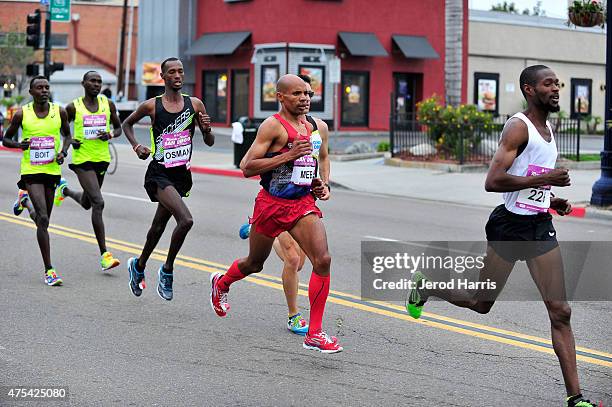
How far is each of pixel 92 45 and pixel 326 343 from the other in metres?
58.8

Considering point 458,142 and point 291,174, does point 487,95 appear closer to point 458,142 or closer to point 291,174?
point 458,142

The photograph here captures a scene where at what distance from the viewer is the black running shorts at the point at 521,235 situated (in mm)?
5801

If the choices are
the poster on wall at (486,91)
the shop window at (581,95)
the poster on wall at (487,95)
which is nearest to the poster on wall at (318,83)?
the poster on wall at (486,91)

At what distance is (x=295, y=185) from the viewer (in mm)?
6898

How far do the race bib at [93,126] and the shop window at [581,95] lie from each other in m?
40.6

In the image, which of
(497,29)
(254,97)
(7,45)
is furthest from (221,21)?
(7,45)

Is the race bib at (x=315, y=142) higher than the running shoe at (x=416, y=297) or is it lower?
higher

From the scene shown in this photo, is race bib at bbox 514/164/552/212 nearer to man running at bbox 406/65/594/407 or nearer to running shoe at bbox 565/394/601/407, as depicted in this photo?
man running at bbox 406/65/594/407

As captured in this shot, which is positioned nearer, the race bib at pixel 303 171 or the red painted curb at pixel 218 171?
the race bib at pixel 303 171

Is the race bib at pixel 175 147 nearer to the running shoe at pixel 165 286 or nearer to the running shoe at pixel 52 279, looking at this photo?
the running shoe at pixel 165 286

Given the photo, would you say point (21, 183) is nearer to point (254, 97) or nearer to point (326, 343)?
point (326, 343)

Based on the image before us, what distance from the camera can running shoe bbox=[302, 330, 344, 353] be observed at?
6.75m
